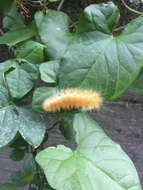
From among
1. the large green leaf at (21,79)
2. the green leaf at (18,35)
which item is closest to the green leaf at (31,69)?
the large green leaf at (21,79)

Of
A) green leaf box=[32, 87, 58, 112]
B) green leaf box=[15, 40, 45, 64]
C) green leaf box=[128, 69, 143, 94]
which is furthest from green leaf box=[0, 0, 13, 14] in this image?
green leaf box=[128, 69, 143, 94]

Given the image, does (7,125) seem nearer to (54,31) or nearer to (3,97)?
(3,97)

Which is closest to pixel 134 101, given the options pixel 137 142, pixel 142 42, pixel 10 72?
pixel 137 142

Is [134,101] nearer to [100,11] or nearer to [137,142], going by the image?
[137,142]

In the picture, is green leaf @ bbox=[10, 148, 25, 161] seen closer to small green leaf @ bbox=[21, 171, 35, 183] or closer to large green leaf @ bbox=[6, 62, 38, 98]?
small green leaf @ bbox=[21, 171, 35, 183]

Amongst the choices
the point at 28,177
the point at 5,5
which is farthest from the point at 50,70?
the point at 28,177
